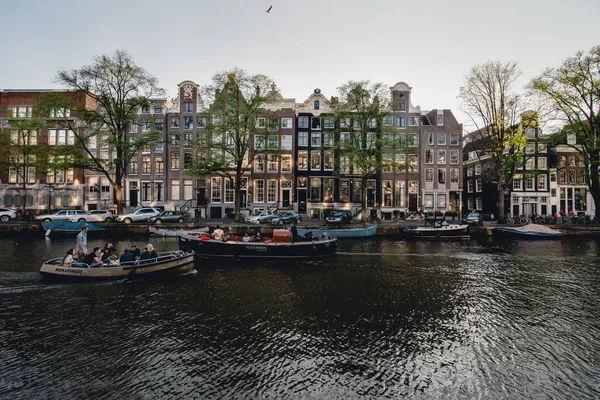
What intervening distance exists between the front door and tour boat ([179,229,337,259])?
26.1 m

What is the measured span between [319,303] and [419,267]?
33.6 feet

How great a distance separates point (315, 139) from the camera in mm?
50312

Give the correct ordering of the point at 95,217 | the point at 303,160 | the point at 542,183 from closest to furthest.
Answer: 1. the point at 95,217
2. the point at 303,160
3. the point at 542,183

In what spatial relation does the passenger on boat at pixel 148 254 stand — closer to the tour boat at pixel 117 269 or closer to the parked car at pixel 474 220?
the tour boat at pixel 117 269

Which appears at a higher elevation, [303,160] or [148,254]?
[303,160]

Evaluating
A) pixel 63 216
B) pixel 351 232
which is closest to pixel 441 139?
pixel 351 232

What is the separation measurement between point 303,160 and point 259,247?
29473 millimetres

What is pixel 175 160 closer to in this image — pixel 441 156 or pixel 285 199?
pixel 285 199

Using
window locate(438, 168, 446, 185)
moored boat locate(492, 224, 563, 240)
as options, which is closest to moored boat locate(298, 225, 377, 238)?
moored boat locate(492, 224, 563, 240)

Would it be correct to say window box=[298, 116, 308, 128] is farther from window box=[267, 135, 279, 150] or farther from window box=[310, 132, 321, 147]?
window box=[267, 135, 279, 150]

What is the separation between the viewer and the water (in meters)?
8.03

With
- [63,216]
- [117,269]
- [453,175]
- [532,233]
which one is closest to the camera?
[117,269]

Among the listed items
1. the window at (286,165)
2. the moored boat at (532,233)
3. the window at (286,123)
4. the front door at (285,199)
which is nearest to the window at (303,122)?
the window at (286,123)

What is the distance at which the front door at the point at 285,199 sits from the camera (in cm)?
4959
